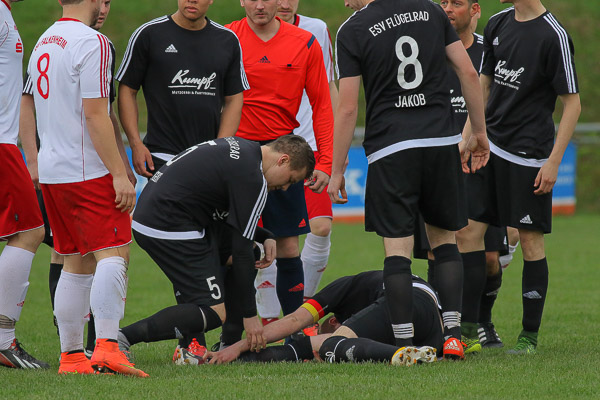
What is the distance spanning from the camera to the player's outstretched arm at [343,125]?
550 centimetres

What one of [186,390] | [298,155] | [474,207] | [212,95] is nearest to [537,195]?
[474,207]

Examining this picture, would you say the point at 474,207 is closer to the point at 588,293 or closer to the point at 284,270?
the point at 284,270

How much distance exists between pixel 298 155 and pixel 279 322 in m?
1.12

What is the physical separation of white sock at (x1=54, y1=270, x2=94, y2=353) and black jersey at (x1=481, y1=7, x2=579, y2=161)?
2.98 metres

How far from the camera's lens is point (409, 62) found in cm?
550

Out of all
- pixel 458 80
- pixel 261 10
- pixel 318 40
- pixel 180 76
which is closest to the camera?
pixel 180 76

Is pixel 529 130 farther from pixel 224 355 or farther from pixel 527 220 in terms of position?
pixel 224 355

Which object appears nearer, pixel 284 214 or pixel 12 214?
pixel 12 214

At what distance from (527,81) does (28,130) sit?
3.37m

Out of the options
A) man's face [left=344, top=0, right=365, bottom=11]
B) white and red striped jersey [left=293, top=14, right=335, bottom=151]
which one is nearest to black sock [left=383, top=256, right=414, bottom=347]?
man's face [left=344, top=0, right=365, bottom=11]

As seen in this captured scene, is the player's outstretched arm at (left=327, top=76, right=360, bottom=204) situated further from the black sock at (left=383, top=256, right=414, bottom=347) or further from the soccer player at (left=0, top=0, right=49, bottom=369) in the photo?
the soccer player at (left=0, top=0, right=49, bottom=369)

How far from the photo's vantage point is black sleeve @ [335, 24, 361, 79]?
5.51 metres

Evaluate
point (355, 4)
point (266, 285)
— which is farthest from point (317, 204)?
point (355, 4)

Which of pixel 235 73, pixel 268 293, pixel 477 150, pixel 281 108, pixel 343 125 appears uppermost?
pixel 235 73
